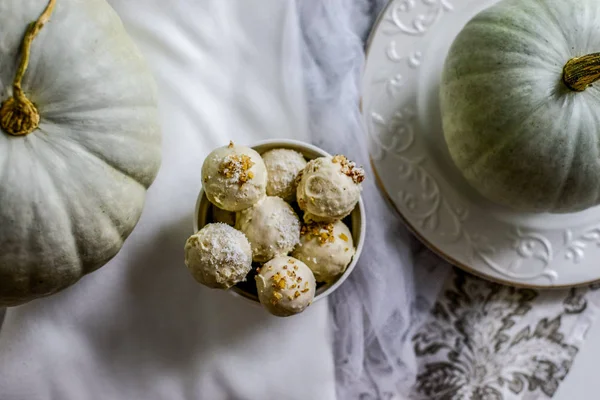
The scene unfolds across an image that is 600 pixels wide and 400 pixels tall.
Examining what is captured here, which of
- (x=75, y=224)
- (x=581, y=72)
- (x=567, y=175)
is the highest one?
(x=581, y=72)

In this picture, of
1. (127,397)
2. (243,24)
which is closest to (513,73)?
(243,24)

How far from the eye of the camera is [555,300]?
1057 mm

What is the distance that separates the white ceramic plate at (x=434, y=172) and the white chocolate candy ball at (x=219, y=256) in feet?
1.04

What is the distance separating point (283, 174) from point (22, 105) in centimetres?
31

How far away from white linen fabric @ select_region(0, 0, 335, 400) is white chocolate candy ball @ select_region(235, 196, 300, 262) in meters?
0.17

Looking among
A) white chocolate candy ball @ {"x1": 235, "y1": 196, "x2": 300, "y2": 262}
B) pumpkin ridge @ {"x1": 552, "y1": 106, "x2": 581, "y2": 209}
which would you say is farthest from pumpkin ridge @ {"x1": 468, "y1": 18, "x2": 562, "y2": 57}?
white chocolate candy ball @ {"x1": 235, "y1": 196, "x2": 300, "y2": 262}

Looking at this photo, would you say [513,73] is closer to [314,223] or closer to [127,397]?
[314,223]

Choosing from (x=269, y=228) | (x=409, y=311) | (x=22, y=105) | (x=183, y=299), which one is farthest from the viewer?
(x=409, y=311)

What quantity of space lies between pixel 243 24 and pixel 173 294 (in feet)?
1.33

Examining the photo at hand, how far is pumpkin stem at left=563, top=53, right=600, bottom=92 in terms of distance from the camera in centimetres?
76

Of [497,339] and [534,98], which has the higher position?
[534,98]

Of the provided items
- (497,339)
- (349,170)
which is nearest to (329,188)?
(349,170)

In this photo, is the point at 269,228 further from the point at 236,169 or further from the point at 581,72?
the point at 581,72

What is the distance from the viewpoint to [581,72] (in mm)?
782
